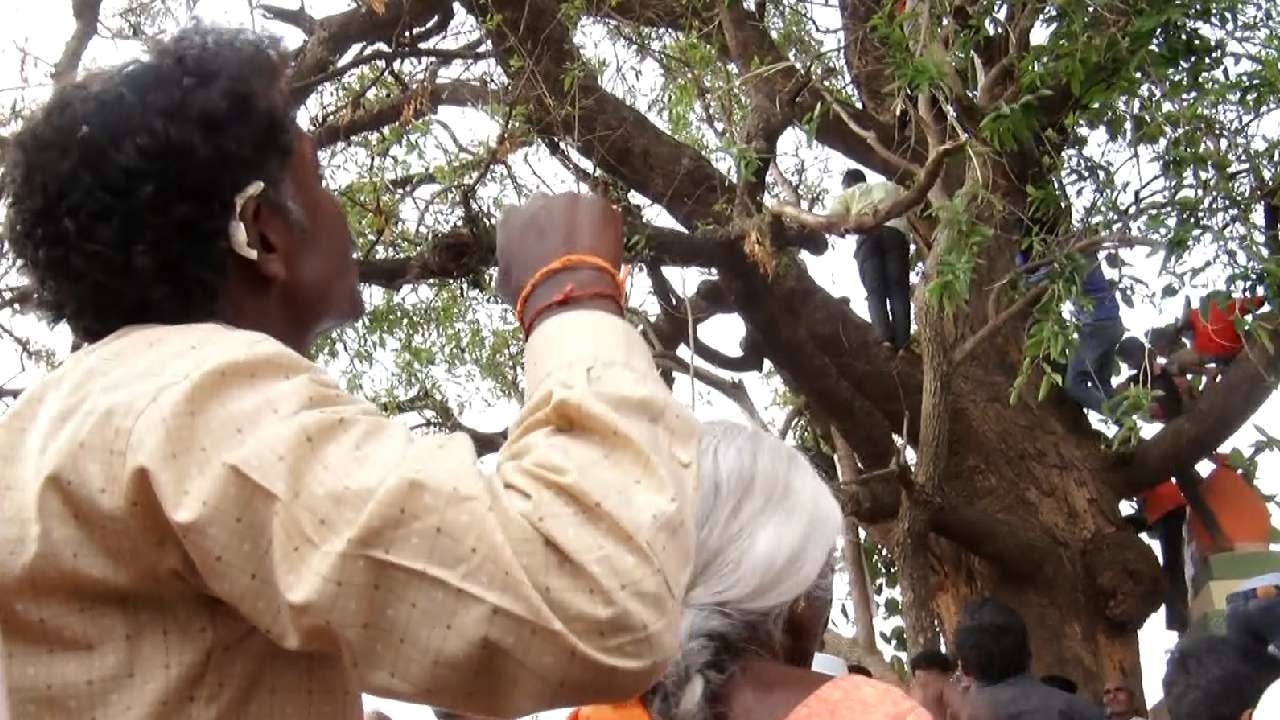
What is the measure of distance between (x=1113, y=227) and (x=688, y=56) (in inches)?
69.2

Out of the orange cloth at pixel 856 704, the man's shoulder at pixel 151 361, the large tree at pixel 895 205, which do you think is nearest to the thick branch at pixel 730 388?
the large tree at pixel 895 205

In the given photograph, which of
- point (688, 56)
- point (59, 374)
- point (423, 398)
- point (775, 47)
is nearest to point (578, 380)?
point (59, 374)

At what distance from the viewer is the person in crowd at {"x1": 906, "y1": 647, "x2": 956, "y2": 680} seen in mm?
5020

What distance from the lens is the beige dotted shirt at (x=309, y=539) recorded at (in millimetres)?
963

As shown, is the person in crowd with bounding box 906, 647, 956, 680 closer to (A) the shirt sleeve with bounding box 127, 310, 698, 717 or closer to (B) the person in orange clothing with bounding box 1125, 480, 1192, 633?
(B) the person in orange clothing with bounding box 1125, 480, 1192, 633

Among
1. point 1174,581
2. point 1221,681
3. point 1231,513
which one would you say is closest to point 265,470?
point 1221,681

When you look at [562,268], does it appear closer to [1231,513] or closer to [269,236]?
[269,236]

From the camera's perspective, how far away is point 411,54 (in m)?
6.61

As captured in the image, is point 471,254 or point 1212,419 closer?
point 471,254

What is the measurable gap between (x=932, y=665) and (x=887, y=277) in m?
2.69

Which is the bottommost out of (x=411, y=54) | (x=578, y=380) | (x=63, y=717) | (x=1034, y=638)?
(x=63, y=717)

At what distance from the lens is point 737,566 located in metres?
2.08

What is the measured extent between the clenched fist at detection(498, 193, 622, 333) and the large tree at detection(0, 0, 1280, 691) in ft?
11.8

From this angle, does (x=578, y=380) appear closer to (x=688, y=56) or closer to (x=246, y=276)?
(x=246, y=276)
